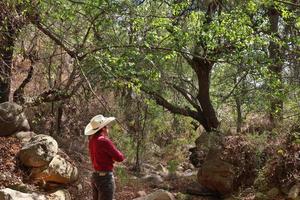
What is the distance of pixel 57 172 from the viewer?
9188 millimetres

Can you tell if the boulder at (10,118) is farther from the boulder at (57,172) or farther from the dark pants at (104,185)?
the dark pants at (104,185)

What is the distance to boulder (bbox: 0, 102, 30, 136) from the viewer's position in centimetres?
1027

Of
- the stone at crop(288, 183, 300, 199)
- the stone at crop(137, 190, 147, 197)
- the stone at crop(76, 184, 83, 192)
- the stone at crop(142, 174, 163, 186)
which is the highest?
the stone at crop(288, 183, 300, 199)

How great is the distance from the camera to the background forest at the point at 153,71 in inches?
332

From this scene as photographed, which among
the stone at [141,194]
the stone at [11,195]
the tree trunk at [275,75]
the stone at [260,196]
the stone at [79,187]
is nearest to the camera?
the stone at [11,195]

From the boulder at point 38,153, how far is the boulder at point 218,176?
398cm

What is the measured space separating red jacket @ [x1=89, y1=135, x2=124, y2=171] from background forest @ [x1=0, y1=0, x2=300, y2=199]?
1348 mm

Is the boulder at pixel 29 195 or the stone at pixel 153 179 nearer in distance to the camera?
the boulder at pixel 29 195

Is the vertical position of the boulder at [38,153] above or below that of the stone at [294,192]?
above

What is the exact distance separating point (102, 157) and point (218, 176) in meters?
5.03

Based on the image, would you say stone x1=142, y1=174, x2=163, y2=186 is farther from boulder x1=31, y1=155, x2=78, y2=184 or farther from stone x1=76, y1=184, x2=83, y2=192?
boulder x1=31, y1=155, x2=78, y2=184

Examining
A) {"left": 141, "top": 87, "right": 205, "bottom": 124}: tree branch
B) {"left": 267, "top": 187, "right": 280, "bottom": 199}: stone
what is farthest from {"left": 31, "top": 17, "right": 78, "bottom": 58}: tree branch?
{"left": 267, "top": 187, "right": 280, "bottom": 199}: stone

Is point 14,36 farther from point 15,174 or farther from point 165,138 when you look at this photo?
point 165,138

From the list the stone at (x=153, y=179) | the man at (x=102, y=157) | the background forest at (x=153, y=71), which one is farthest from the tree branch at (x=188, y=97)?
the man at (x=102, y=157)
